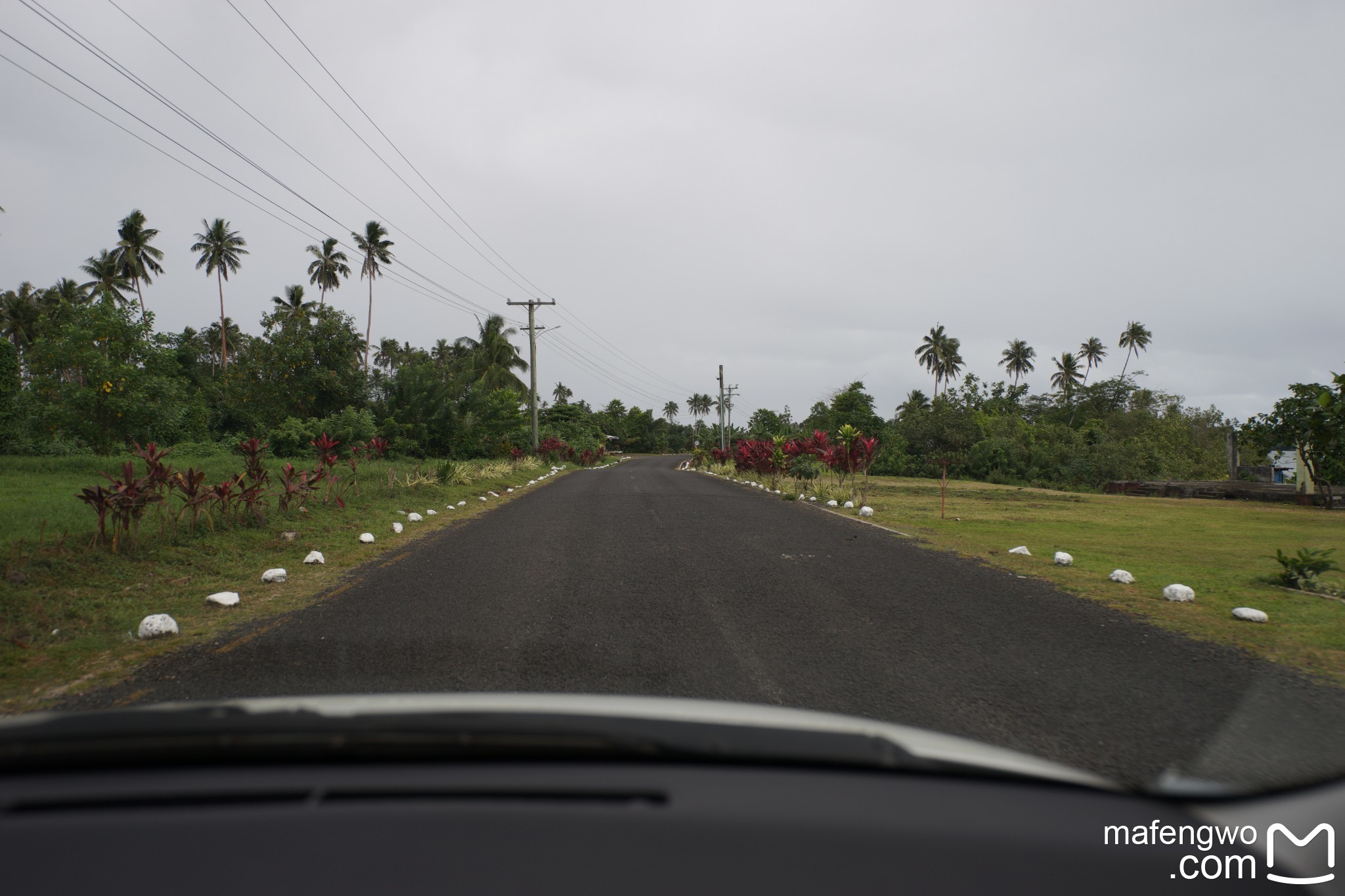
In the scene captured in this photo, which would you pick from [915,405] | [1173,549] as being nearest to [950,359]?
[915,405]

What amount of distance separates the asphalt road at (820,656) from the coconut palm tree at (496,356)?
40969 mm

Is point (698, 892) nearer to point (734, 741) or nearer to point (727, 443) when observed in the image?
point (734, 741)

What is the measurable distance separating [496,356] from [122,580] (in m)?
43.3

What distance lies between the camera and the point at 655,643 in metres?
4.59

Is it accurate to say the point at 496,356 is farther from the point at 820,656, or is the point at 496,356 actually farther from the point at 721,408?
the point at 820,656

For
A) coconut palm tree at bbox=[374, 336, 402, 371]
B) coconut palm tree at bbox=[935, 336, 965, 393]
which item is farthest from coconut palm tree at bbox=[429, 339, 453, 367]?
coconut palm tree at bbox=[935, 336, 965, 393]

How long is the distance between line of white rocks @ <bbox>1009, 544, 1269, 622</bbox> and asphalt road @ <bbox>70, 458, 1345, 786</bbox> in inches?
32.7

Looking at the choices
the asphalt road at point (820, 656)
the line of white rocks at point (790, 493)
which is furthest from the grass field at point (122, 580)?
the line of white rocks at point (790, 493)

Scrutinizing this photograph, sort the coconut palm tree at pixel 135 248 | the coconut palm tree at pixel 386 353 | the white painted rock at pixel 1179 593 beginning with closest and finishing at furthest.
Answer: the white painted rock at pixel 1179 593 < the coconut palm tree at pixel 135 248 < the coconut palm tree at pixel 386 353

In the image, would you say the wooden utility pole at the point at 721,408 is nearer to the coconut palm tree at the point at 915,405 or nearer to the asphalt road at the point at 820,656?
the coconut palm tree at the point at 915,405

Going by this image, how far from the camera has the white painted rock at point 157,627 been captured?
4.87 meters

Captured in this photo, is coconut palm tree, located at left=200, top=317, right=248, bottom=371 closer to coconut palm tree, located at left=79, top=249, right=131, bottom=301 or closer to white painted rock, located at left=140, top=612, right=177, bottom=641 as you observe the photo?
coconut palm tree, located at left=79, top=249, right=131, bottom=301

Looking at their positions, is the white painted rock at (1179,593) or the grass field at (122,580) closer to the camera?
the grass field at (122,580)

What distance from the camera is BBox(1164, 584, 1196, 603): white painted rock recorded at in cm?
612
